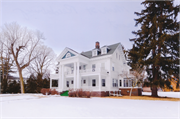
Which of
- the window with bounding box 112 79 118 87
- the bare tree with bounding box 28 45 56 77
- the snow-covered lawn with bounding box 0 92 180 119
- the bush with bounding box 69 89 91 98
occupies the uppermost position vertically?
the bare tree with bounding box 28 45 56 77

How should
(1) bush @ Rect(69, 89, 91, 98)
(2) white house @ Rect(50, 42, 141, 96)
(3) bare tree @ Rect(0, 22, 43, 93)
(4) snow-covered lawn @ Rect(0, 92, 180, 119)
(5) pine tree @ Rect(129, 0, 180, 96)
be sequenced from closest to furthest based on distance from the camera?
(4) snow-covered lawn @ Rect(0, 92, 180, 119) → (1) bush @ Rect(69, 89, 91, 98) → (5) pine tree @ Rect(129, 0, 180, 96) → (2) white house @ Rect(50, 42, 141, 96) → (3) bare tree @ Rect(0, 22, 43, 93)

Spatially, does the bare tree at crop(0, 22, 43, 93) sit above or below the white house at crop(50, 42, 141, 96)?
above

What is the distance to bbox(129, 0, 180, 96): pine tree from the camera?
58.6 ft

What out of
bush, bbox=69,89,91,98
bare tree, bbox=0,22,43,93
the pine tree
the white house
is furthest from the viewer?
bare tree, bbox=0,22,43,93

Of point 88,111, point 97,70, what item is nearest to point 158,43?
point 97,70

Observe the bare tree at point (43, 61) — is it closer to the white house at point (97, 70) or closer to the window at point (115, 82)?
the white house at point (97, 70)

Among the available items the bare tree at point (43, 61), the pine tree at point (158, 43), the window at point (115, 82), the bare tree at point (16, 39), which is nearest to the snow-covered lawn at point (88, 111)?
the pine tree at point (158, 43)

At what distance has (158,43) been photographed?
1848 centimetres

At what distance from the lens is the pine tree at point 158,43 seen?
58.6 feet

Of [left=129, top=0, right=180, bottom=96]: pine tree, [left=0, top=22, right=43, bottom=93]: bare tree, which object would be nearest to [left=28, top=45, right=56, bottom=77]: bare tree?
[left=0, top=22, right=43, bottom=93]: bare tree

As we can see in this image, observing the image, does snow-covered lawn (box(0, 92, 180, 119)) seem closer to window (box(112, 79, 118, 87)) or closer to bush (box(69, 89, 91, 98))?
bush (box(69, 89, 91, 98))

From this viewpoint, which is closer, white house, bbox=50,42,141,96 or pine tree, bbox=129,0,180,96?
pine tree, bbox=129,0,180,96

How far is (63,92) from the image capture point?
23.4 m

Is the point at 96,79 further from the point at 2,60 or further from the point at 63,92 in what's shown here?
the point at 2,60
